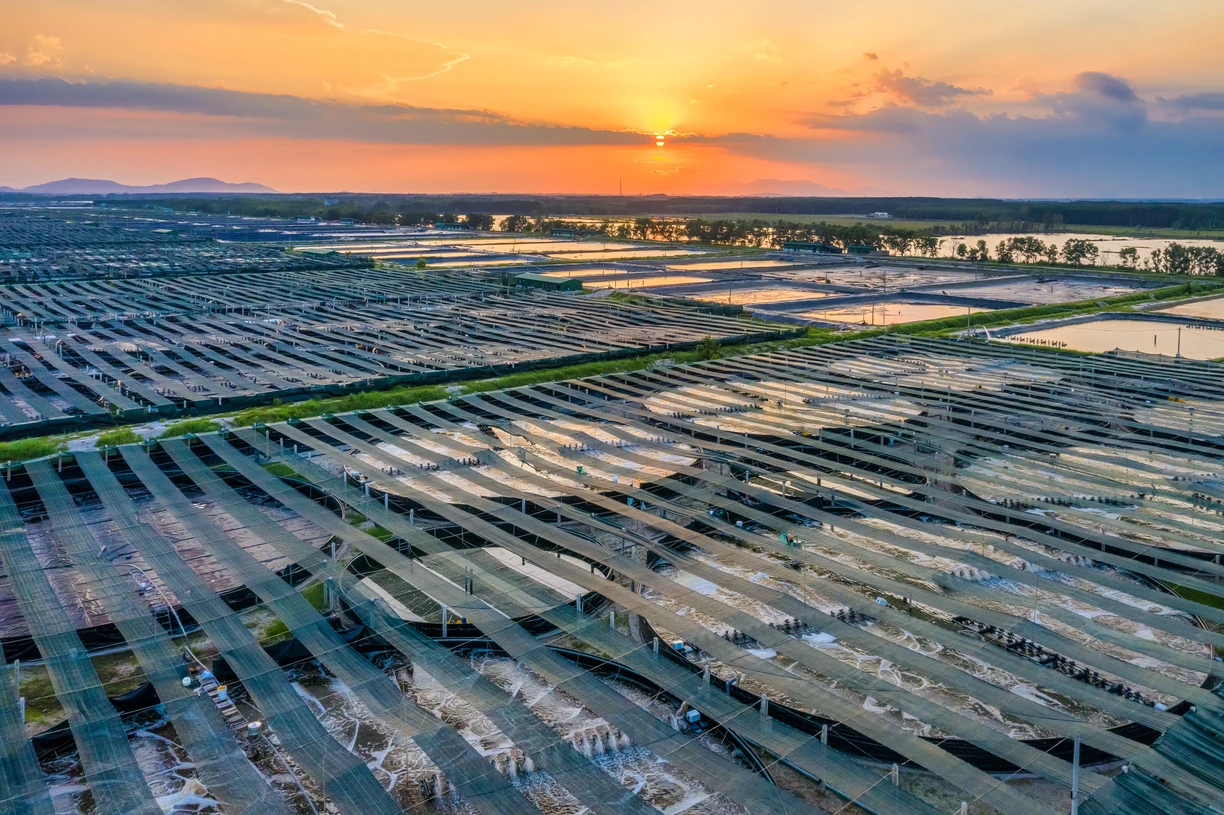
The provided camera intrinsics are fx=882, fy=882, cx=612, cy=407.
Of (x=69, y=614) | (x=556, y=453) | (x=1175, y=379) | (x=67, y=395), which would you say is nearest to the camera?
(x=69, y=614)

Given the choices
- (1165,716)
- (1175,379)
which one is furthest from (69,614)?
(1175,379)

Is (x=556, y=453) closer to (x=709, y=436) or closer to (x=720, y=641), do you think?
(x=709, y=436)

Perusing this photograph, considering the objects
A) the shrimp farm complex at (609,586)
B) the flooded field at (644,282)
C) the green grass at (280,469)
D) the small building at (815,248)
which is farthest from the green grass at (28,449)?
the small building at (815,248)

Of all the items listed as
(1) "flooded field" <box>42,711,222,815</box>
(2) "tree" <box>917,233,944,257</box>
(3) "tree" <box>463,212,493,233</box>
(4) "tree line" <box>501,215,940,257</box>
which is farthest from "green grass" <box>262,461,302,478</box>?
(3) "tree" <box>463,212,493,233</box>

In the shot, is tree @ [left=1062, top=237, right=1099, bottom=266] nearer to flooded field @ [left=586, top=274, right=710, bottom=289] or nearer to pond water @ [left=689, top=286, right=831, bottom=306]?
pond water @ [left=689, top=286, right=831, bottom=306]

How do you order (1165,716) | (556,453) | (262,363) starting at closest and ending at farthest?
(1165,716) < (556,453) < (262,363)

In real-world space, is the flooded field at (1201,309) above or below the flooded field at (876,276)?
below

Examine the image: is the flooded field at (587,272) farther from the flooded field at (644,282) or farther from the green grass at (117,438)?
the green grass at (117,438)
